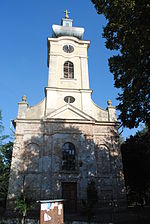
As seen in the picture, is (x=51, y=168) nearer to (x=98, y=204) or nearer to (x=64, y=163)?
(x=64, y=163)

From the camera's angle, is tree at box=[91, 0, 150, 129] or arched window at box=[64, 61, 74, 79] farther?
arched window at box=[64, 61, 74, 79]

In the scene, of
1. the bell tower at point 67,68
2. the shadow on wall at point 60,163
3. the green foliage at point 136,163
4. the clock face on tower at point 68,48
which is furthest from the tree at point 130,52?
the clock face on tower at point 68,48

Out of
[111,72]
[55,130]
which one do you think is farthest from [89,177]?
[111,72]

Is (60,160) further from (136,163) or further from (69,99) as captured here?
(136,163)

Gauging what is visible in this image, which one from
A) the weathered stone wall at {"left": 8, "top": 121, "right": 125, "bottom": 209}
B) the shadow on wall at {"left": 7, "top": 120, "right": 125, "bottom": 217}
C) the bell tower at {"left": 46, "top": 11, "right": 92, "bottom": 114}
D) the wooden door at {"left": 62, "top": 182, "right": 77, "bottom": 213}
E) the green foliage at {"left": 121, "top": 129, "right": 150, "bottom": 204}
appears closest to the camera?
the wooden door at {"left": 62, "top": 182, "right": 77, "bottom": 213}

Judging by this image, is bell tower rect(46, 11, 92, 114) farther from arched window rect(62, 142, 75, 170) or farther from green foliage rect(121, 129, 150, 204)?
green foliage rect(121, 129, 150, 204)

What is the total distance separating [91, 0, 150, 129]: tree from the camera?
425 inches

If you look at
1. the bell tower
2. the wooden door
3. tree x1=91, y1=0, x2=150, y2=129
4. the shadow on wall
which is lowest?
the wooden door

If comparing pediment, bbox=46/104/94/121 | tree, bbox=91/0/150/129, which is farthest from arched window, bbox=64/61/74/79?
tree, bbox=91/0/150/129

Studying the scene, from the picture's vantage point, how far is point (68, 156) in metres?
19.9

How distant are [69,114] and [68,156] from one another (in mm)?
4199

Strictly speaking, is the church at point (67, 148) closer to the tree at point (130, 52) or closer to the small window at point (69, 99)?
the small window at point (69, 99)

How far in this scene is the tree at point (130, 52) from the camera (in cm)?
1080

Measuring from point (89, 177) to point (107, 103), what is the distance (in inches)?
321
